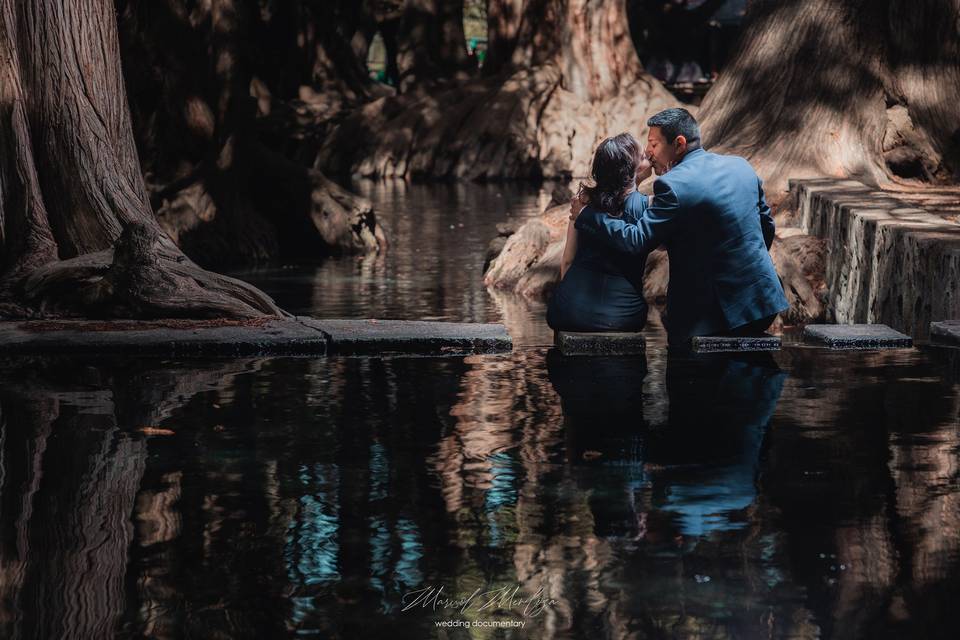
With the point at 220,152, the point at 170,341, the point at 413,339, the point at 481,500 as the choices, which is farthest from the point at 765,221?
→ the point at 220,152

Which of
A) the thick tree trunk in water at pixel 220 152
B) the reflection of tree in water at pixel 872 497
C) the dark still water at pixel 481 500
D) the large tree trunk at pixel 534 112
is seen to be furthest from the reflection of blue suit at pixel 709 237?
the large tree trunk at pixel 534 112

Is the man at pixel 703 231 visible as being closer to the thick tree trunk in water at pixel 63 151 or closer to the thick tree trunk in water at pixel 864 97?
the thick tree trunk in water at pixel 63 151

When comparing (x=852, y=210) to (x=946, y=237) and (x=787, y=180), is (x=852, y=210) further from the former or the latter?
(x=787, y=180)

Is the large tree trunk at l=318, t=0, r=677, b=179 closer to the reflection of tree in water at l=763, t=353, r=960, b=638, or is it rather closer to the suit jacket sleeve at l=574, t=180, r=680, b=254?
the suit jacket sleeve at l=574, t=180, r=680, b=254

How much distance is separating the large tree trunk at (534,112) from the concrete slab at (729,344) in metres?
27.8

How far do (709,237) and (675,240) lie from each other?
0.63 ft

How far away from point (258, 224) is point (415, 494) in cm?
1485

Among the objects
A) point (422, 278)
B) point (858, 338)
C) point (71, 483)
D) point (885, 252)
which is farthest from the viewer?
point (422, 278)

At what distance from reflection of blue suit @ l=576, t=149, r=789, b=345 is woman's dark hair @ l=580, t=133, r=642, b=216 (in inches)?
3.4

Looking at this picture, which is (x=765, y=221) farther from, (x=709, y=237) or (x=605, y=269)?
(x=605, y=269)

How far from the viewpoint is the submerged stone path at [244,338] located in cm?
933

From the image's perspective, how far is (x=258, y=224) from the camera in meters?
20.4

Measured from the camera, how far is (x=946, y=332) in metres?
9.33

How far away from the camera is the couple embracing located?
9.21 meters
